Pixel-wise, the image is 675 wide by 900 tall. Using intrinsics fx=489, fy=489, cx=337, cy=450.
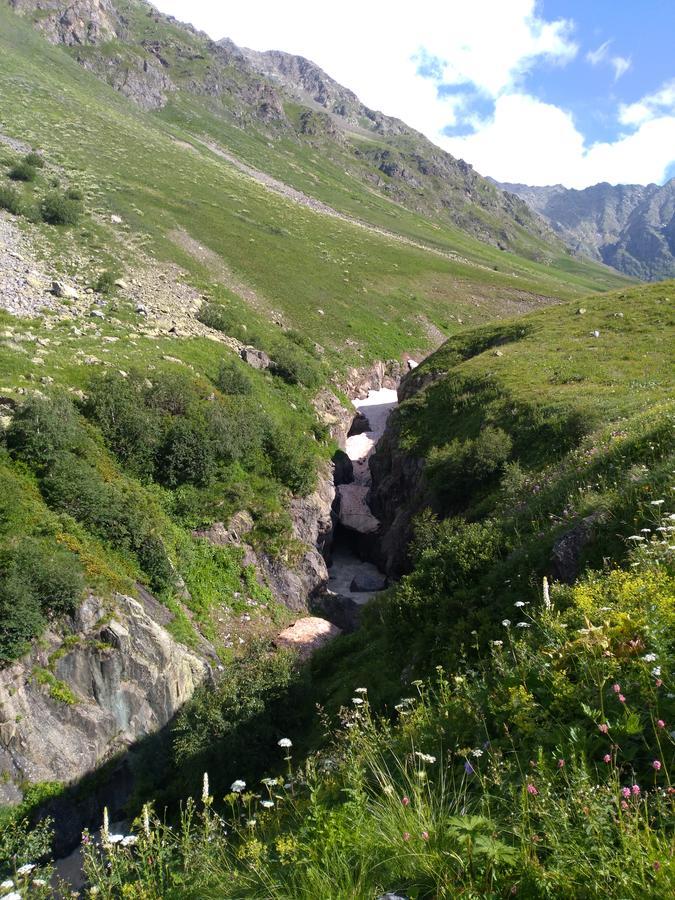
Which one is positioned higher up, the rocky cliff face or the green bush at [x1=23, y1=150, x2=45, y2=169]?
the green bush at [x1=23, y1=150, x2=45, y2=169]

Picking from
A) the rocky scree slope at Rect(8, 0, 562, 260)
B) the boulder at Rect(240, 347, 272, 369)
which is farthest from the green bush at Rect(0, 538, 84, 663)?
the rocky scree slope at Rect(8, 0, 562, 260)

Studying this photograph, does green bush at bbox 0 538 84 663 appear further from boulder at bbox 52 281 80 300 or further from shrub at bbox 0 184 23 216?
shrub at bbox 0 184 23 216

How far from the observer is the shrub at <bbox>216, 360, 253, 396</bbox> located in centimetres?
2869

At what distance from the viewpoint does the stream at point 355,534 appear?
25.1 metres

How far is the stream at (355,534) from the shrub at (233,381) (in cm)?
875

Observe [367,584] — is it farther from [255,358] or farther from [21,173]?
[21,173]

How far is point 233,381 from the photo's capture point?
28938mm

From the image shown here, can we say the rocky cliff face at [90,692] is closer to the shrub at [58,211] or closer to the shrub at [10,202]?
the shrub at [58,211]

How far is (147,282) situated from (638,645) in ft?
134

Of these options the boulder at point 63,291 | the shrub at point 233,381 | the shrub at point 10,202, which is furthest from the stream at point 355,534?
the shrub at point 10,202

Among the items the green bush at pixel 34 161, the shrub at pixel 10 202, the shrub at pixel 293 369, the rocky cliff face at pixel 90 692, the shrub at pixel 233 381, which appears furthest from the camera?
the green bush at pixel 34 161

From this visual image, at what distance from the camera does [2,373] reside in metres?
19.0

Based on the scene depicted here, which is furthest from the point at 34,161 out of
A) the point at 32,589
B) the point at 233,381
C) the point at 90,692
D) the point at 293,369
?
the point at 90,692

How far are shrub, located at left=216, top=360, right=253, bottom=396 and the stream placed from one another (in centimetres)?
875
